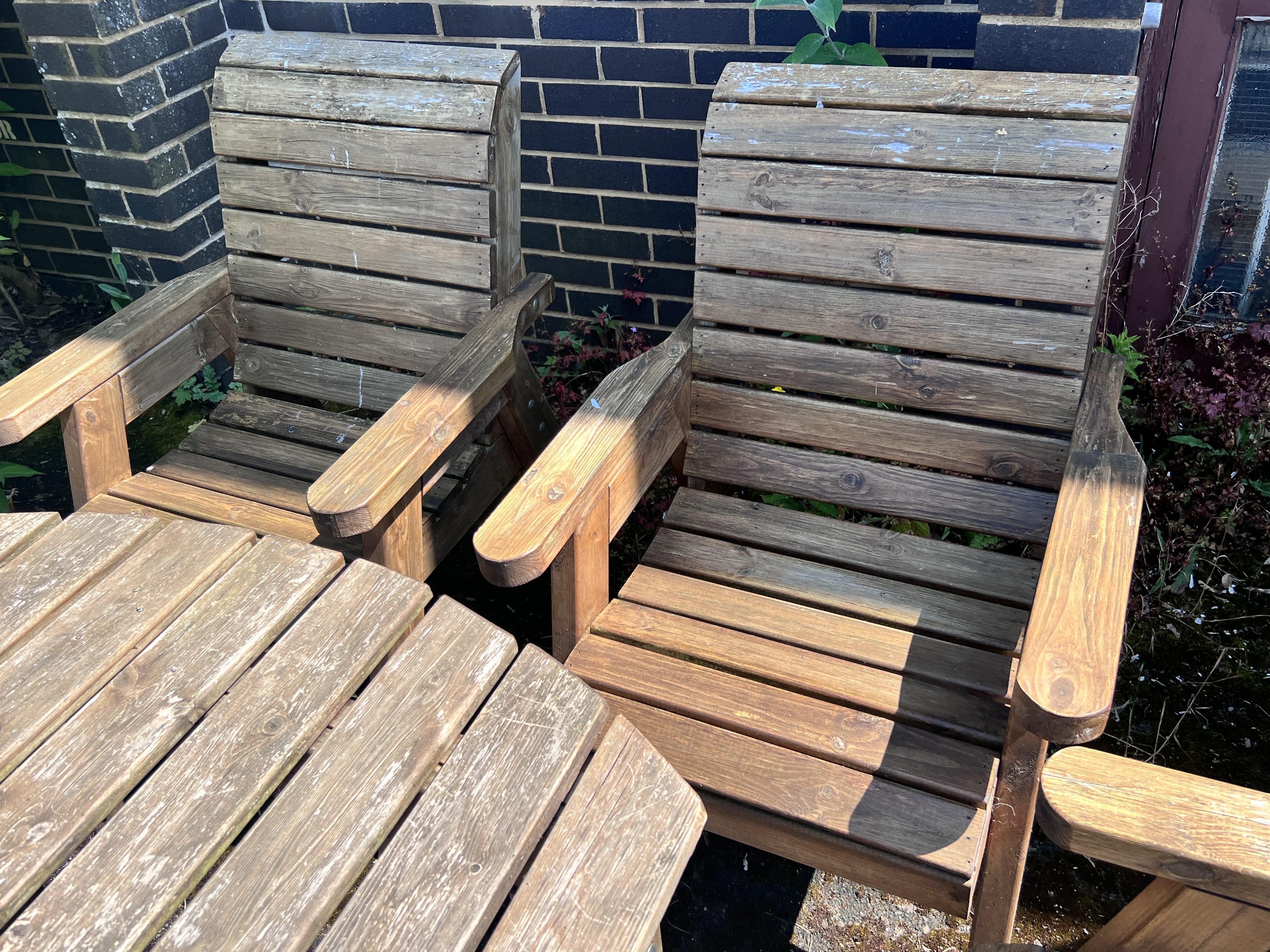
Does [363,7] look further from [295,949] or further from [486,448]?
[295,949]

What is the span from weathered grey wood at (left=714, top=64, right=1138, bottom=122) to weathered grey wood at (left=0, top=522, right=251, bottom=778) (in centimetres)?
124

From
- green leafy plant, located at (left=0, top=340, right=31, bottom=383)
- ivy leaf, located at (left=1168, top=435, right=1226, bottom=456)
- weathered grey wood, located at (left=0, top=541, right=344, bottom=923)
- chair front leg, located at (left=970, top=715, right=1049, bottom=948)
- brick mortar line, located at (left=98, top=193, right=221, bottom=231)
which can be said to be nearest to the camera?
weathered grey wood, located at (left=0, top=541, right=344, bottom=923)

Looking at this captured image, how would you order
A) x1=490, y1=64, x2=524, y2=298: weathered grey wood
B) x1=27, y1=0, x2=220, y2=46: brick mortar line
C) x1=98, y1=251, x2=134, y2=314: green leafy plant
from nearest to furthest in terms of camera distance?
x1=490, y1=64, x2=524, y2=298: weathered grey wood
x1=27, y1=0, x2=220, y2=46: brick mortar line
x1=98, y1=251, x2=134, y2=314: green leafy plant

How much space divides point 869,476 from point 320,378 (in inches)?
52.0

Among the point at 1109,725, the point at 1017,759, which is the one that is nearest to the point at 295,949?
the point at 1017,759

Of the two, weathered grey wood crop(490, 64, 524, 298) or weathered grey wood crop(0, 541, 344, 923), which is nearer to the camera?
weathered grey wood crop(0, 541, 344, 923)

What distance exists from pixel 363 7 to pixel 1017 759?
2.58 metres

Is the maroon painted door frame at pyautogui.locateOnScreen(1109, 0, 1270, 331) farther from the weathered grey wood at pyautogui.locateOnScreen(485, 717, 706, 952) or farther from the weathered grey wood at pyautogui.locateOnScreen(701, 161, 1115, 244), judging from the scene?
the weathered grey wood at pyautogui.locateOnScreen(485, 717, 706, 952)

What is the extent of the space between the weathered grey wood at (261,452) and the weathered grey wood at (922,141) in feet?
3.54

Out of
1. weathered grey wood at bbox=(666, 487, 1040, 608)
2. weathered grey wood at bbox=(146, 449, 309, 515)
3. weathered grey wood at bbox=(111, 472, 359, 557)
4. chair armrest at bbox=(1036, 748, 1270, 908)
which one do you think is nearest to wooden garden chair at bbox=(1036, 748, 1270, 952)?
chair armrest at bbox=(1036, 748, 1270, 908)

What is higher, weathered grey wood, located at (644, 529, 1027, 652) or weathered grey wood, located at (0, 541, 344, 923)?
weathered grey wood, located at (0, 541, 344, 923)

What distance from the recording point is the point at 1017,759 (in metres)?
1.34

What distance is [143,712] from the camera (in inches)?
47.7

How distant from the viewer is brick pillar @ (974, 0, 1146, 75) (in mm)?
1860
